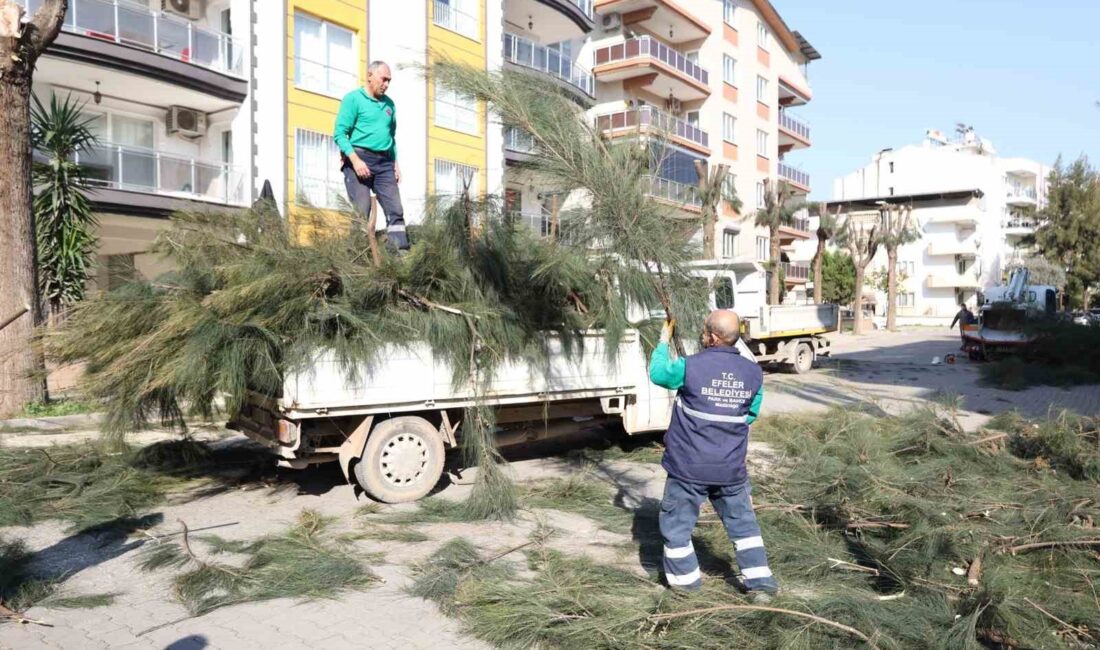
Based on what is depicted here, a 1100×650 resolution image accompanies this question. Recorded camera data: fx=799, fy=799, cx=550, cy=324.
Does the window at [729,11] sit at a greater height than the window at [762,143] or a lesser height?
greater

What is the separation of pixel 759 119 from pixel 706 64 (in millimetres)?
7078

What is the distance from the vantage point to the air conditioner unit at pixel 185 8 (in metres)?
19.5

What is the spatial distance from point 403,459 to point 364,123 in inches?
120

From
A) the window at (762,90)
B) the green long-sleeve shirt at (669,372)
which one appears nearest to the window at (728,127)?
the window at (762,90)

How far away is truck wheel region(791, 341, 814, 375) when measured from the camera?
18.4 meters

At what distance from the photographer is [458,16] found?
24.0m

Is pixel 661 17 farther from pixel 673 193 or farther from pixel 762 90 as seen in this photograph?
pixel 673 193

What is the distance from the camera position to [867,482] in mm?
5871

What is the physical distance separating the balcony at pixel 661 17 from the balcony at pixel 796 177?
1267 centimetres

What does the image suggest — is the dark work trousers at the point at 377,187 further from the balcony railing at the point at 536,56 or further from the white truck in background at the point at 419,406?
the balcony railing at the point at 536,56

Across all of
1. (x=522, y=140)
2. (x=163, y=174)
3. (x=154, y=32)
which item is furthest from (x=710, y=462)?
(x=154, y=32)

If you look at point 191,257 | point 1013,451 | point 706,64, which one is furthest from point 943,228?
point 191,257

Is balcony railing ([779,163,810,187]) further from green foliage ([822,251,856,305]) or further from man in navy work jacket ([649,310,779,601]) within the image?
man in navy work jacket ([649,310,779,601])

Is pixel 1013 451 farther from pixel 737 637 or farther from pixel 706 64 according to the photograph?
pixel 706 64
